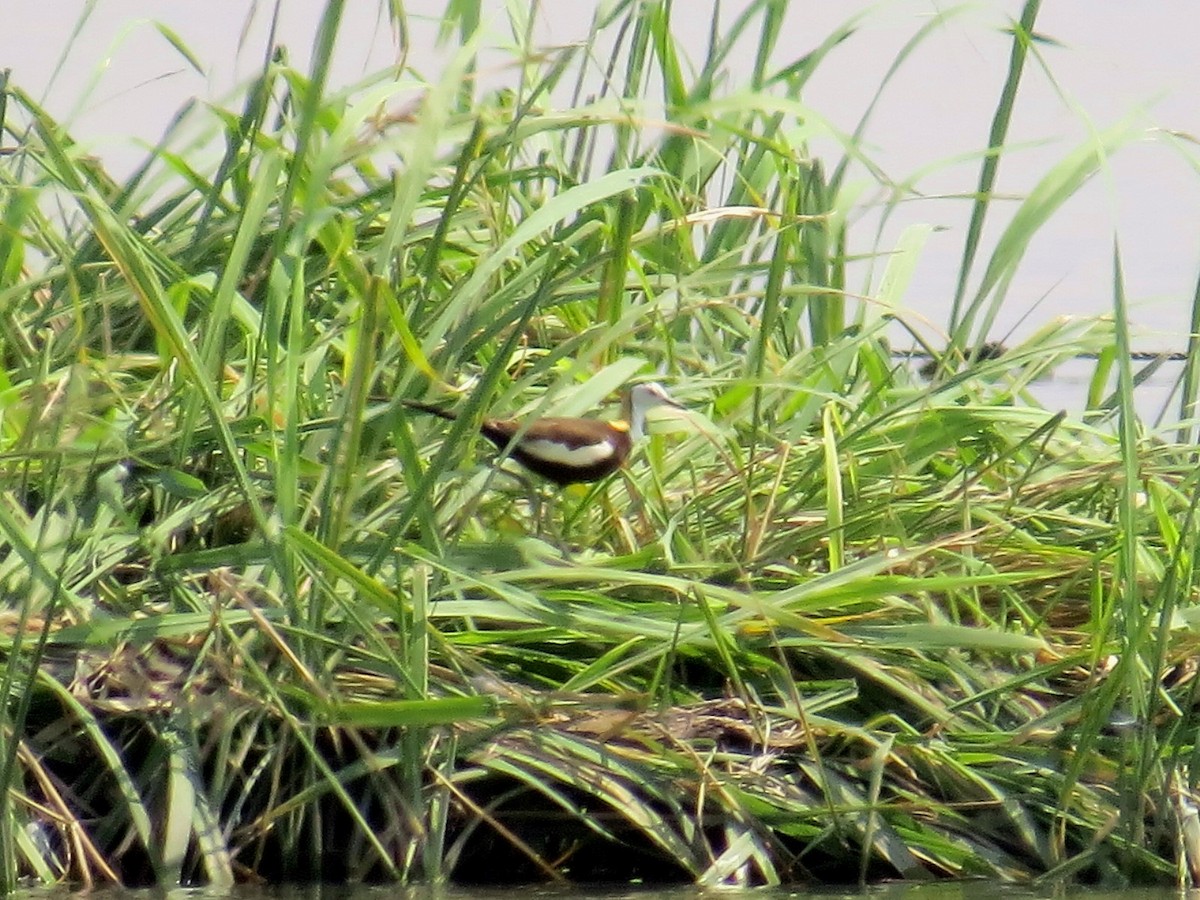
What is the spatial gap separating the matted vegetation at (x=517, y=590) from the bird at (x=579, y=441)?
8 cm

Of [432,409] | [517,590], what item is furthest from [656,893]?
[432,409]

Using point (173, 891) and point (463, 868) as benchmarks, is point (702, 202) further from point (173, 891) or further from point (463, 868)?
point (173, 891)

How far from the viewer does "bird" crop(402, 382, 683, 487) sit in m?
4.01

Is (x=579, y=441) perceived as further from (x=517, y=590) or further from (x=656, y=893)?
(x=656, y=893)

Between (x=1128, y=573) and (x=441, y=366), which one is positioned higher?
(x=441, y=366)

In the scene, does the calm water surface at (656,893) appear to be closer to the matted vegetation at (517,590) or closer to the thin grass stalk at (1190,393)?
the matted vegetation at (517,590)

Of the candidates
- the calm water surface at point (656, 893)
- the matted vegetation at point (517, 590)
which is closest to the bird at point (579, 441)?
the matted vegetation at point (517, 590)

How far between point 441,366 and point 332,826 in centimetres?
85

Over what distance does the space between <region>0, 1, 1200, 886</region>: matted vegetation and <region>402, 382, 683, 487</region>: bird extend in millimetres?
76

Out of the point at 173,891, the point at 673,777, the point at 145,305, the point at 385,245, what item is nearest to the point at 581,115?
the point at 385,245

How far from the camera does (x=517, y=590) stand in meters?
3.51

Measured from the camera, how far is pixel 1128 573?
3.25 metres

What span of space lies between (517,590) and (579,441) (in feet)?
1.97

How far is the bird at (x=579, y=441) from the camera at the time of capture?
4.01m
